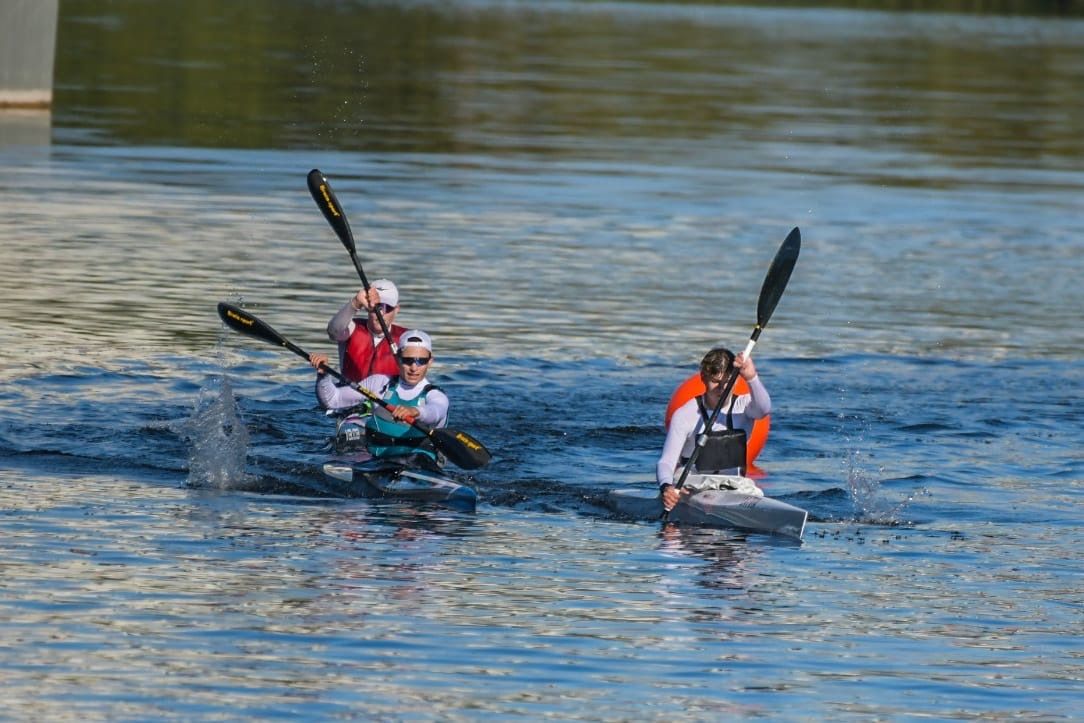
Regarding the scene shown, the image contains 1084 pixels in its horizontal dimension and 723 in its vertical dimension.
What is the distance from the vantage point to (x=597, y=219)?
Answer: 30.5m

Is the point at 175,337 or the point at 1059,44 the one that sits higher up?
the point at 1059,44

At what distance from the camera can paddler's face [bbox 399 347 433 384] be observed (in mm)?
14961

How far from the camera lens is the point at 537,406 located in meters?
18.2

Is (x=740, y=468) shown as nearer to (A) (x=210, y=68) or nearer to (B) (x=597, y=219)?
(B) (x=597, y=219)

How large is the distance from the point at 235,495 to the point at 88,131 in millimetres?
26250

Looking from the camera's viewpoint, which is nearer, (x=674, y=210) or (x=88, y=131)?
(x=674, y=210)

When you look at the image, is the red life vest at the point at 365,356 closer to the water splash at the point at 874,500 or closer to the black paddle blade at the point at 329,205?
the black paddle blade at the point at 329,205

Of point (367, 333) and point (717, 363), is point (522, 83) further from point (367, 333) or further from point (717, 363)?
point (717, 363)

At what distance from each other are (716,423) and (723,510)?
81cm

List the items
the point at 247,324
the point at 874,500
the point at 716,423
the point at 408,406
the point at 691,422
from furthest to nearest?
the point at 247,324, the point at 408,406, the point at 874,500, the point at 716,423, the point at 691,422

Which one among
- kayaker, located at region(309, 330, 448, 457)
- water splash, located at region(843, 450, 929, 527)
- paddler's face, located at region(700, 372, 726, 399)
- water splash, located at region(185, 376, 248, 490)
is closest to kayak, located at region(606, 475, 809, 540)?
paddler's face, located at region(700, 372, 726, 399)

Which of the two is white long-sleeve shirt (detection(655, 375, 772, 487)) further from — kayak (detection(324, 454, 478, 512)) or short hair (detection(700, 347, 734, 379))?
kayak (detection(324, 454, 478, 512))

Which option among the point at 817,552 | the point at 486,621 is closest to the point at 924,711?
the point at 486,621

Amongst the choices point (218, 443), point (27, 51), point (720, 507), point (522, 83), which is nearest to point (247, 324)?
point (218, 443)
